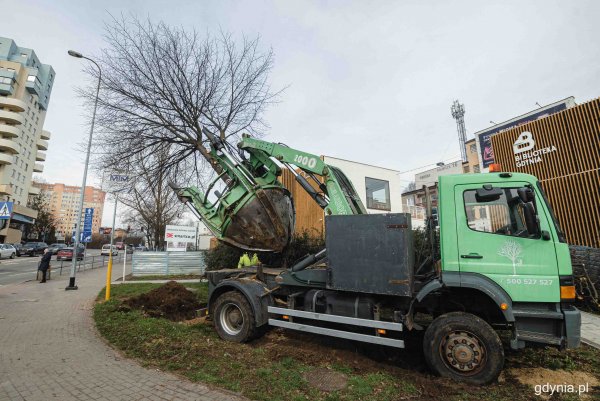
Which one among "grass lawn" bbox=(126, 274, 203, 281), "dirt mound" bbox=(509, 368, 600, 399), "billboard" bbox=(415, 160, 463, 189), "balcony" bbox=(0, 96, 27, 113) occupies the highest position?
"balcony" bbox=(0, 96, 27, 113)

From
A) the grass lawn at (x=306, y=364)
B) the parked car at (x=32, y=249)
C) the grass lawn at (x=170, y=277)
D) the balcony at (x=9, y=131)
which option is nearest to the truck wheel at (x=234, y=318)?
the grass lawn at (x=306, y=364)

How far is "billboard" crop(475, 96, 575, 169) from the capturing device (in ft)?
51.4

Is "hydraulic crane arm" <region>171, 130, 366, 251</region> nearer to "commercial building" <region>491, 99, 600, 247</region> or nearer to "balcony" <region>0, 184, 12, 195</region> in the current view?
"commercial building" <region>491, 99, 600, 247</region>

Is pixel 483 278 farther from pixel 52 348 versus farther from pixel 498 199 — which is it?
pixel 52 348

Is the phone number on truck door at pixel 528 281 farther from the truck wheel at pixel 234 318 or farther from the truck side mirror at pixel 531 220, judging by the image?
the truck wheel at pixel 234 318

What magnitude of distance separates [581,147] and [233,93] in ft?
41.8

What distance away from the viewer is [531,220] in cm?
410

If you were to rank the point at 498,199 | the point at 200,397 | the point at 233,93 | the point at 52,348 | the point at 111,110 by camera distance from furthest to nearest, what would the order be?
the point at 233,93, the point at 111,110, the point at 52,348, the point at 498,199, the point at 200,397

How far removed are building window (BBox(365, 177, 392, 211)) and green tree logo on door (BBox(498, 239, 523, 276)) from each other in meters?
15.1

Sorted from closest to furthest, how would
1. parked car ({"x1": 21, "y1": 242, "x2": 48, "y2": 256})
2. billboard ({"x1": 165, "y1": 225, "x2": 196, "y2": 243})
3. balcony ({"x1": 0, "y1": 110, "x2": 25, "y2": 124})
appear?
billboard ({"x1": 165, "y1": 225, "x2": 196, "y2": 243})
parked car ({"x1": 21, "y1": 242, "x2": 48, "y2": 256})
balcony ({"x1": 0, "y1": 110, "x2": 25, "y2": 124})

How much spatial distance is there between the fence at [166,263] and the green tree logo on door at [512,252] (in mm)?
15401

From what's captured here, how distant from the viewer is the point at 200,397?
362cm

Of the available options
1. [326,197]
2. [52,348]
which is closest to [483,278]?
[326,197]

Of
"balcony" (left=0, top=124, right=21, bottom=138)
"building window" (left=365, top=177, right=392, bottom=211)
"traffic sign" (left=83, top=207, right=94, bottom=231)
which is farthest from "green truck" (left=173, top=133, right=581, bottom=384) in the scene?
"balcony" (left=0, top=124, right=21, bottom=138)
